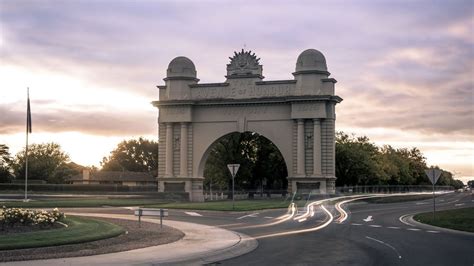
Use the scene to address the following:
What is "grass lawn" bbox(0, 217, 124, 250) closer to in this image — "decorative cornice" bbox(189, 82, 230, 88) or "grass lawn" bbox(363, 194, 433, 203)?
"decorative cornice" bbox(189, 82, 230, 88)

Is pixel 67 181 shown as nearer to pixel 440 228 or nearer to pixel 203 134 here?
pixel 203 134

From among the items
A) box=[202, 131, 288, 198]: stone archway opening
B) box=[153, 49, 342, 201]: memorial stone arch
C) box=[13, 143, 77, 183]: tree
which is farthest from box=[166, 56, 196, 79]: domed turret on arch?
box=[13, 143, 77, 183]: tree

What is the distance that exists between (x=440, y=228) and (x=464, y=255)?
10727 millimetres

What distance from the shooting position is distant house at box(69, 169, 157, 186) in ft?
389

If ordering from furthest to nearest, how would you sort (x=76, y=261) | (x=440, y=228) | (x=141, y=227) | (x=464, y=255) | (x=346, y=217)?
(x=346, y=217), (x=440, y=228), (x=141, y=227), (x=464, y=255), (x=76, y=261)

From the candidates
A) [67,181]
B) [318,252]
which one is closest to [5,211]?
[318,252]

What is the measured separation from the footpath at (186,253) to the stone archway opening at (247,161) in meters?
48.1

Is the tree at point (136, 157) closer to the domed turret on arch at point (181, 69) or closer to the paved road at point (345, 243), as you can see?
the domed turret on arch at point (181, 69)

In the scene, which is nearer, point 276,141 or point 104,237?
point 104,237

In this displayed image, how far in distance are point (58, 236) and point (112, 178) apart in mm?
106196

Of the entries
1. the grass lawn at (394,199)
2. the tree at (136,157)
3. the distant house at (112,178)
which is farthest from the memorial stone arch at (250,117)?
the tree at (136,157)

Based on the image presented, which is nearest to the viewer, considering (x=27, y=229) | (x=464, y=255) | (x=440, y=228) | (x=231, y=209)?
(x=464, y=255)

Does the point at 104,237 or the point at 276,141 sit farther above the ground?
the point at 276,141

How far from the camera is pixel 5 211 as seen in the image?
61.8 feet
